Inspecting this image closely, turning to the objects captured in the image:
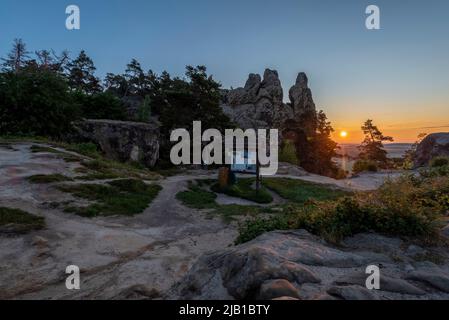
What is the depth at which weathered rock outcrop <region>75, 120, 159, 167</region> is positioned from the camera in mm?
29125

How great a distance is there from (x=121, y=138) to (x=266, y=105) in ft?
103

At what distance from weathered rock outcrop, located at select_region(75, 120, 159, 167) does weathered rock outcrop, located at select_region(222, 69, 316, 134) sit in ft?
76.1

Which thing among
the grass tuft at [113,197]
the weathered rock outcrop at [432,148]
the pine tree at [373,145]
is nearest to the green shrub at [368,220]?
the grass tuft at [113,197]

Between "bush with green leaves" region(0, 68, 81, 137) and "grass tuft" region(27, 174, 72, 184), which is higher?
"bush with green leaves" region(0, 68, 81, 137)

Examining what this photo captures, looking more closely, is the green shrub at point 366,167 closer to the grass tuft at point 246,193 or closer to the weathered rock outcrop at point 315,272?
the grass tuft at point 246,193

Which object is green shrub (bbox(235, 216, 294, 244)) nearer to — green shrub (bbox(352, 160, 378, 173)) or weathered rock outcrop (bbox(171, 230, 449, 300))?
weathered rock outcrop (bbox(171, 230, 449, 300))

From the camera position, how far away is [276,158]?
39.5m

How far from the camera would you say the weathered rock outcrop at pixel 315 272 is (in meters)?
3.78

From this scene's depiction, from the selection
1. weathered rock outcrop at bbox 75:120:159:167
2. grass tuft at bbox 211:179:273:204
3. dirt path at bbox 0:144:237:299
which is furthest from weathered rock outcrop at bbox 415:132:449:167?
dirt path at bbox 0:144:237:299

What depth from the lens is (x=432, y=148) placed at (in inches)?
1583
